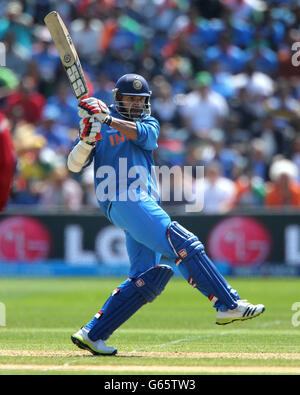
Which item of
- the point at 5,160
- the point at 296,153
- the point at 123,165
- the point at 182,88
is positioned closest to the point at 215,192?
the point at 296,153

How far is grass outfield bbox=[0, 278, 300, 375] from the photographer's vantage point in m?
5.64

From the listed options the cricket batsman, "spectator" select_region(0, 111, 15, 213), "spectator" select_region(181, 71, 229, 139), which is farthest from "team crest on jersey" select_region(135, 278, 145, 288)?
"spectator" select_region(181, 71, 229, 139)

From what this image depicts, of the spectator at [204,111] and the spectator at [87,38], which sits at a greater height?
the spectator at [87,38]

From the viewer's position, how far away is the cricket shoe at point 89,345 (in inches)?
249

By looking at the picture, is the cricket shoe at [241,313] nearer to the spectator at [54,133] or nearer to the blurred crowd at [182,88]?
the blurred crowd at [182,88]

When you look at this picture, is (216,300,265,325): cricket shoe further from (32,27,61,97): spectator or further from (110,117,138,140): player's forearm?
(32,27,61,97): spectator

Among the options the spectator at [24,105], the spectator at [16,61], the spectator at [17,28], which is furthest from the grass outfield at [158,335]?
the spectator at [17,28]

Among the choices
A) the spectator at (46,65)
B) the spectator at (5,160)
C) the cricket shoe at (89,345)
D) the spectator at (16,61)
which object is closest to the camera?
the spectator at (5,160)

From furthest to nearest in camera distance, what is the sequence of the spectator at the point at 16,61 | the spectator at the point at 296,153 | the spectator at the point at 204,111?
the spectator at the point at 16,61, the spectator at the point at 204,111, the spectator at the point at 296,153

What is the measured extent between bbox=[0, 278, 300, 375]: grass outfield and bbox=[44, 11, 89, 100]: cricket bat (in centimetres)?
198

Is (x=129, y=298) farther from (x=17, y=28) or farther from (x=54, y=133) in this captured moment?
(x=17, y=28)

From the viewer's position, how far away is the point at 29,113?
16.9 m

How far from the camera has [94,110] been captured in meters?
6.13
